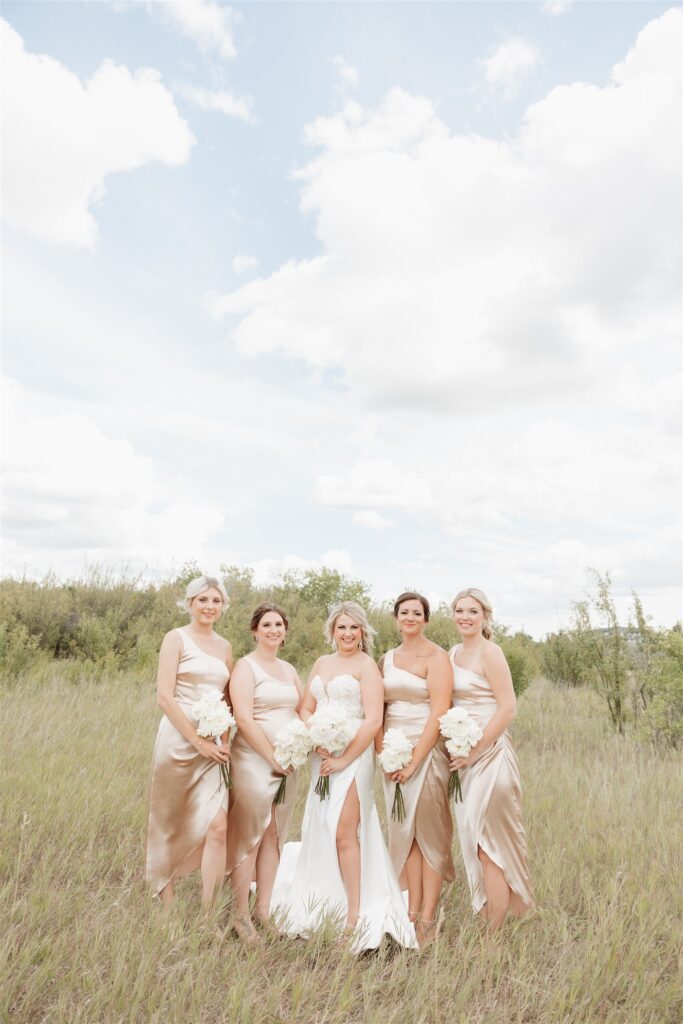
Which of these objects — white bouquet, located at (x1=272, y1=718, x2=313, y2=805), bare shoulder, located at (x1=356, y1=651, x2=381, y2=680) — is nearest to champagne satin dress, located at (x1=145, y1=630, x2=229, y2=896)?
white bouquet, located at (x1=272, y1=718, x2=313, y2=805)

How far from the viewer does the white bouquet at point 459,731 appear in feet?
16.4

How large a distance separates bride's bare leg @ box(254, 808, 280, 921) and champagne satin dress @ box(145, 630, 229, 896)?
424 millimetres

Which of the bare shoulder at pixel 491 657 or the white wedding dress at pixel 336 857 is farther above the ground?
the bare shoulder at pixel 491 657

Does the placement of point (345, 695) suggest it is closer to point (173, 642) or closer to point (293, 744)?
point (293, 744)

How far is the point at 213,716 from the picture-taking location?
514 cm

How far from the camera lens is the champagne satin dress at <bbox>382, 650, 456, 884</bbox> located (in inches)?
208

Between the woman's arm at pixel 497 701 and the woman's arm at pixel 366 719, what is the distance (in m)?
0.60

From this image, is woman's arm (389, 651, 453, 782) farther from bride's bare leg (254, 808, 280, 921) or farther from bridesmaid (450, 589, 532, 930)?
bride's bare leg (254, 808, 280, 921)

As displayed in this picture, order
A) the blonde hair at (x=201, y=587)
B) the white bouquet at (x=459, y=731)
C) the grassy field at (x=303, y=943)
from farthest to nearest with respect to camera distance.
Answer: the blonde hair at (x=201, y=587), the white bouquet at (x=459, y=731), the grassy field at (x=303, y=943)

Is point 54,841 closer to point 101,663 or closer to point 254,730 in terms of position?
point 254,730

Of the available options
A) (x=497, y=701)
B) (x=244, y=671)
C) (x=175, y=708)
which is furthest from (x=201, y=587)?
(x=497, y=701)

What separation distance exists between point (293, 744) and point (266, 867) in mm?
989

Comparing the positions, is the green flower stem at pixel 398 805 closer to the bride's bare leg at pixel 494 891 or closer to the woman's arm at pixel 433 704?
the woman's arm at pixel 433 704

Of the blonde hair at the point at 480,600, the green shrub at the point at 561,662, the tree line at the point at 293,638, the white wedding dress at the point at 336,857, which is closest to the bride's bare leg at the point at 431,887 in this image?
the white wedding dress at the point at 336,857
